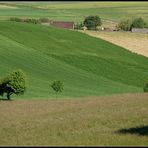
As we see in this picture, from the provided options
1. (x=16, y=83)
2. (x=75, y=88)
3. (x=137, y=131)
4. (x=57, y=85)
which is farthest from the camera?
(x=75, y=88)

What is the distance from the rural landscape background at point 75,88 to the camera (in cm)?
2322

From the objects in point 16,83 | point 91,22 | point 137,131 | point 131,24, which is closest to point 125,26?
point 131,24

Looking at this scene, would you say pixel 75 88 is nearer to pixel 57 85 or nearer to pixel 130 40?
pixel 57 85

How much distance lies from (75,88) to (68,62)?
1446 centimetres

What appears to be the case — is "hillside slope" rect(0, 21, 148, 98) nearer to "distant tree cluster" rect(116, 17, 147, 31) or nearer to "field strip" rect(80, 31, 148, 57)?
"field strip" rect(80, 31, 148, 57)

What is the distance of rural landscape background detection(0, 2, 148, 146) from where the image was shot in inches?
914

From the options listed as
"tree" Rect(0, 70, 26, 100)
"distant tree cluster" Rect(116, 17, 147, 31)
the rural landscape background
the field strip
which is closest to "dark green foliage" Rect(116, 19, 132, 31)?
"distant tree cluster" Rect(116, 17, 147, 31)

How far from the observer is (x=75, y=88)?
60.5 meters

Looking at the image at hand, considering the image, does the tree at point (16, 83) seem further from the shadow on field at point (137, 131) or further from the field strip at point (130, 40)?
the field strip at point (130, 40)

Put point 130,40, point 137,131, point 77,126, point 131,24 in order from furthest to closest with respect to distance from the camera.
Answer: point 131,24 → point 130,40 → point 77,126 → point 137,131

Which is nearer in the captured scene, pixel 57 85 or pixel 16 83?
pixel 16 83

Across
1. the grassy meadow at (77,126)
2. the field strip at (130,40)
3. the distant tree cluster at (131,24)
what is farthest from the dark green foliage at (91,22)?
the grassy meadow at (77,126)

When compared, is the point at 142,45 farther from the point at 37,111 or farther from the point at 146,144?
the point at 146,144

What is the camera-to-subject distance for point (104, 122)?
85.4 feet
